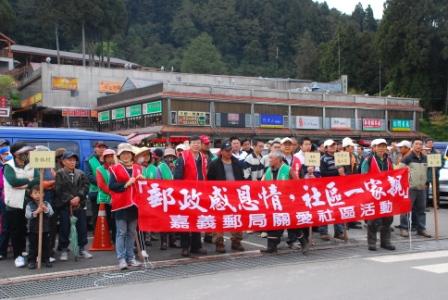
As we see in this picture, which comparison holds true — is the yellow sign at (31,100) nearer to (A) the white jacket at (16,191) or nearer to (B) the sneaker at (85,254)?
(B) the sneaker at (85,254)

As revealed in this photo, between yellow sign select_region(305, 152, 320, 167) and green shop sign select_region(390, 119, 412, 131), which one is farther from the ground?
green shop sign select_region(390, 119, 412, 131)

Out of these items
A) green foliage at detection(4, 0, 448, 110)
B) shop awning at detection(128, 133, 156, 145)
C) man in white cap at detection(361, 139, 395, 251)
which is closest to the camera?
man in white cap at detection(361, 139, 395, 251)

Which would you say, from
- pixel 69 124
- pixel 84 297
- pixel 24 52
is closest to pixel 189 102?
pixel 69 124

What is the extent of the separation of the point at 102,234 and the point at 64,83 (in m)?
44.0

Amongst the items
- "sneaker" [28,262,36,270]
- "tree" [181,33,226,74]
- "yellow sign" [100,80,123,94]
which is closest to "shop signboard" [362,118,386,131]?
"yellow sign" [100,80,123,94]

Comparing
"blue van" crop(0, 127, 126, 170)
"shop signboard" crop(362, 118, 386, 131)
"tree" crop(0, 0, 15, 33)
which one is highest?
"tree" crop(0, 0, 15, 33)

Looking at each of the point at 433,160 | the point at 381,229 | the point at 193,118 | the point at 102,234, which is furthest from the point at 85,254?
the point at 193,118

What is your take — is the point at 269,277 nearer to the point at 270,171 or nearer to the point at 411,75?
the point at 270,171

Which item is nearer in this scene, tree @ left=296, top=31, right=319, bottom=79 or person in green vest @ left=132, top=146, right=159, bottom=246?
person in green vest @ left=132, top=146, right=159, bottom=246

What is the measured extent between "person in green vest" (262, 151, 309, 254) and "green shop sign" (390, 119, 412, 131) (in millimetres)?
42948

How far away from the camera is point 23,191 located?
7.95 meters

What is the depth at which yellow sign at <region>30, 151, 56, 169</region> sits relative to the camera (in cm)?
755

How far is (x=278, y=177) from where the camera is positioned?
30.2ft

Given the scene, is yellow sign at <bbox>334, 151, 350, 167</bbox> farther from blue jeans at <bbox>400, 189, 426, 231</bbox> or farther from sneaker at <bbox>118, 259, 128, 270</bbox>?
sneaker at <bbox>118, 259, 128, 270</bbox>
